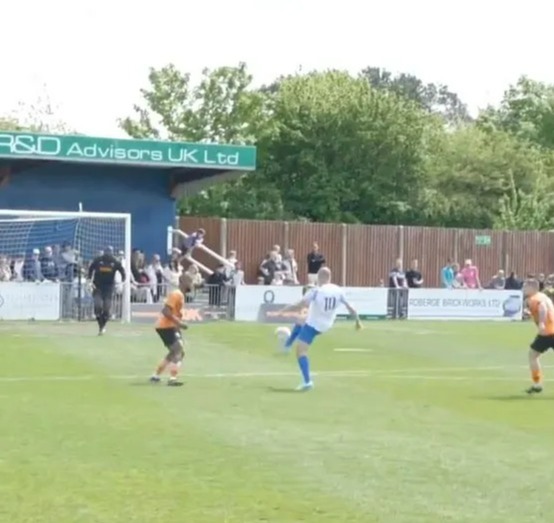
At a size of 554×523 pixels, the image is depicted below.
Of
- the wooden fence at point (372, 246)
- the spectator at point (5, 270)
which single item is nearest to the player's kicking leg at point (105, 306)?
the spectator at point (5, 270)

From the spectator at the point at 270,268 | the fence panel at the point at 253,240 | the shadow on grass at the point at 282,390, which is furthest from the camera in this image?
the fence panel at the point at 253,240

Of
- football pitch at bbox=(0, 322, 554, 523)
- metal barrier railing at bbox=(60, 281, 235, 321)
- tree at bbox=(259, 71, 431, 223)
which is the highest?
tree at bbox=(259, 71, 431, 223)

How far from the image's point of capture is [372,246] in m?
50.0

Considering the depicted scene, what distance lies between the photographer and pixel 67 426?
1542cm

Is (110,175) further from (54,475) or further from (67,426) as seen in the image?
(54,475)

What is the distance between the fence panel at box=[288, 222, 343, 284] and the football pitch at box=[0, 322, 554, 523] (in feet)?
72.4

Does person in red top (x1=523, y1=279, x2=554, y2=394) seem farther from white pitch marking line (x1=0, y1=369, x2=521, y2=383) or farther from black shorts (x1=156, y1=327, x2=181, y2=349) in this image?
black shorts (x1=156, y1=327, x2=181, y2=349)

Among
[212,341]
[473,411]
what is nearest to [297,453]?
[473,411]

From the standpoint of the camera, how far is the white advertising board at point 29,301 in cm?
3562

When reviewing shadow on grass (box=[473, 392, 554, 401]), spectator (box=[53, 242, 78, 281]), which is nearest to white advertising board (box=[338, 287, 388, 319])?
spectator (box=[53, 242, 78, 281])

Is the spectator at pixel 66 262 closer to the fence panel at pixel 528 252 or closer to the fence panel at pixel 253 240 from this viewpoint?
the fence panel at pixel 253 240

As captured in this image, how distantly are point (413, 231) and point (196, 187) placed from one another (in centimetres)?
774

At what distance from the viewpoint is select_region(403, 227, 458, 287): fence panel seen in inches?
1992

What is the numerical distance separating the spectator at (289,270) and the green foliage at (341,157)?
653 inches
